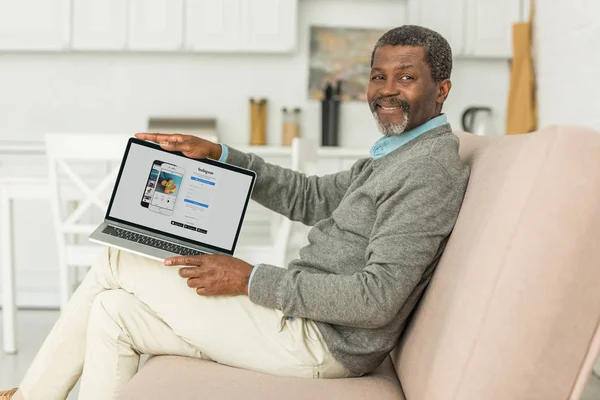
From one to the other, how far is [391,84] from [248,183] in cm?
42

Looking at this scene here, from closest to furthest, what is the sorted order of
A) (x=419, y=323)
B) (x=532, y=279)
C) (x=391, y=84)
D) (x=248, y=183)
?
(x=532, y=279) → (x=419, y=323) → (x=391, y=84) → (x=248, y=183)

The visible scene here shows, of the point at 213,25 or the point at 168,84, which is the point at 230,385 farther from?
the point at 168,84

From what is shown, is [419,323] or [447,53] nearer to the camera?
[419,323]

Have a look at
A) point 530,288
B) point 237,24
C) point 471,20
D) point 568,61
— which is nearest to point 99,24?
point 237,24

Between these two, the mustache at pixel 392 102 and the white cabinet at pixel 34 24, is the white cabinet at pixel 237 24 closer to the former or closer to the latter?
the white cabinet at pixel 34 24

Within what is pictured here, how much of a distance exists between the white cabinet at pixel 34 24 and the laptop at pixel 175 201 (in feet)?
8.87

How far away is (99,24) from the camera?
4172 millimetres

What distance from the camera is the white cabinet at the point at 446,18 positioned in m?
4.29

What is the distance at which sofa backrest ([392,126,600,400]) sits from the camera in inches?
43.9

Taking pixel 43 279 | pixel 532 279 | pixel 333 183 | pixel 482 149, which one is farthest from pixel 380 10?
pixel 532 279

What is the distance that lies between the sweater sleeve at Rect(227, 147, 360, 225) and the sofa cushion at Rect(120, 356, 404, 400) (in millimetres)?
519

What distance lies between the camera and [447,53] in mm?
1686

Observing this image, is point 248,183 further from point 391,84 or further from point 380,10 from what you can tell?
point 380,10

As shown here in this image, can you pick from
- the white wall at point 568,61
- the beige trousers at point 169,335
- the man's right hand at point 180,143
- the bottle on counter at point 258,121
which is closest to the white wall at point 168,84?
the bottle on counter at point 258,121
